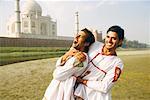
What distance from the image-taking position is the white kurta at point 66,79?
6.62 feet

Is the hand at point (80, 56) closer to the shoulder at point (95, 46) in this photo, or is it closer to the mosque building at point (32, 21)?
the shoulder at point (95, 46)

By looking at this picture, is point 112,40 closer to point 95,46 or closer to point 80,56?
point 95,46

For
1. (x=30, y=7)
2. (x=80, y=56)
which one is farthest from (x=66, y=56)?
(x=30, y=7)

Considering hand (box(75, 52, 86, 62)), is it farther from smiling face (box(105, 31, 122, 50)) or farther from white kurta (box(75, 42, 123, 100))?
smiling face (box(105, 31, 122, 50))

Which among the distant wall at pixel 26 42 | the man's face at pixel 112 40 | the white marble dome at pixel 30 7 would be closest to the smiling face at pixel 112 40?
the man's face at pixel 112 40

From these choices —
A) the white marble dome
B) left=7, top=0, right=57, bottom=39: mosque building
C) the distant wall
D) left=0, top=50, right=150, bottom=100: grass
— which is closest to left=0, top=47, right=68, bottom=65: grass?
the distant wall

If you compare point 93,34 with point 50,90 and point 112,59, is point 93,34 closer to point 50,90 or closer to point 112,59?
point 112,59

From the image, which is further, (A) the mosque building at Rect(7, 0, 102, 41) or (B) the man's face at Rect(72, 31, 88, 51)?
(A) the mosque building at Rect(7, 0, 102, 41)

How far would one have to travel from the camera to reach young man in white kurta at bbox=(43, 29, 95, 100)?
2.02 meters

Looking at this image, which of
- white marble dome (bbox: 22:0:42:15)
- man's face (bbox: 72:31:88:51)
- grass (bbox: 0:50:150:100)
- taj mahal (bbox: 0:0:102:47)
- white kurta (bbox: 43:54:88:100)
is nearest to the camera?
white kurta (bbox: 43:54:88:100)

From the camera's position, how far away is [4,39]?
808 inches

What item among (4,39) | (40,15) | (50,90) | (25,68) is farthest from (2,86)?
(40,15)

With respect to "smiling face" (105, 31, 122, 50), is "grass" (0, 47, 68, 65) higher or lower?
lower

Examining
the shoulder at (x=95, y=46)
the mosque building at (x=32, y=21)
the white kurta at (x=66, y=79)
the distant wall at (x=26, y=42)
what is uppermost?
the mosque building at (x=32, y=21)
